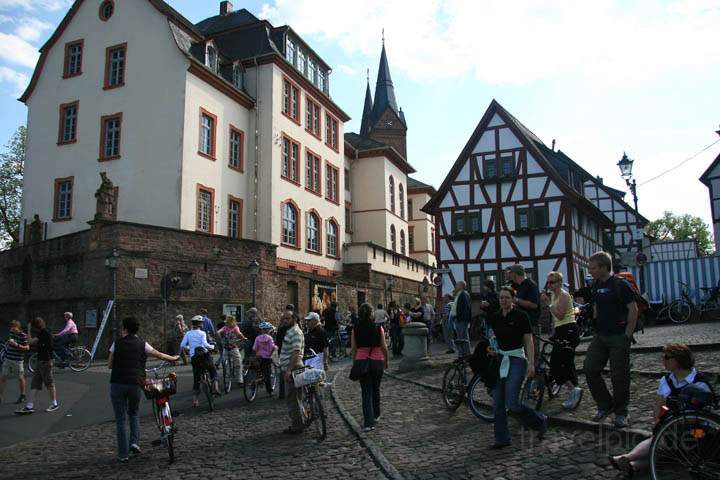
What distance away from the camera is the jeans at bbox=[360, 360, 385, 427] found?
8453 millimetres

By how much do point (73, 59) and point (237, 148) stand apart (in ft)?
32.4

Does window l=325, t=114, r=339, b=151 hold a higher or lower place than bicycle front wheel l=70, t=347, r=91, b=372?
higher

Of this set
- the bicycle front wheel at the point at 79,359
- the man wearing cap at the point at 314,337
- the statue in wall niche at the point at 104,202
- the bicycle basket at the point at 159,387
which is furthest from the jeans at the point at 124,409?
the statue in wall niche at the point at 104,202

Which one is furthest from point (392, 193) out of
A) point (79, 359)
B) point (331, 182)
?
point (79, 359)

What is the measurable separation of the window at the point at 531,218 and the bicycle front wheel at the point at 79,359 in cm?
2094

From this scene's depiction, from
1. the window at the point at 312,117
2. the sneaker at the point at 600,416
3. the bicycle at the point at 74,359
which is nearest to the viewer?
the sneaker at the point at 600,416

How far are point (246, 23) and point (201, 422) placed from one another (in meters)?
30.7

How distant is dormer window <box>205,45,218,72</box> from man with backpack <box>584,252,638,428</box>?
91.4 ft

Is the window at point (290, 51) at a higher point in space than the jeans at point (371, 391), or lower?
higher

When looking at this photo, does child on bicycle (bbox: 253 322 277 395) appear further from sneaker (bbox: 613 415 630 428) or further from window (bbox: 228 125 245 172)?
window (bbox: 228 125 245 172)

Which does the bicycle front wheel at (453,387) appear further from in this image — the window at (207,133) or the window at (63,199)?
the window at (63,199)

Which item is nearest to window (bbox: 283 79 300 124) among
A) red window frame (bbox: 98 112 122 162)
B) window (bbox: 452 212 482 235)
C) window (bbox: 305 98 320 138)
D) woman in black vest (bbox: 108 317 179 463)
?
window (bbox: 305 98 320 138)

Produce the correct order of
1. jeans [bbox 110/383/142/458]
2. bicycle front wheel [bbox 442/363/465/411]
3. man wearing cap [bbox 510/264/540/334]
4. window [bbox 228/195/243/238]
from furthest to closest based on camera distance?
window [bbox 228/195/243/238], bicycle front wheel [bbox 442/363/465/411], man wearing cap [bbox 510/264/540/334], jeans [bbox 110/383/142/458]

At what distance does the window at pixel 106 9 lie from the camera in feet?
104
